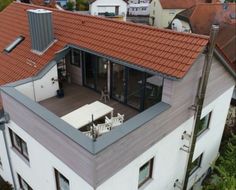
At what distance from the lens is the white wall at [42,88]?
490 inches

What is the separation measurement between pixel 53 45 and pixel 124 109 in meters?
5.44

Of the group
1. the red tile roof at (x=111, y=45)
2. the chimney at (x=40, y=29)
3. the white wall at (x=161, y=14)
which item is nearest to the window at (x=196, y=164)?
the red tile roof at (x=111, y=45)

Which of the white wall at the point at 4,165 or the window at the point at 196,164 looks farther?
the window at the point at 196,164

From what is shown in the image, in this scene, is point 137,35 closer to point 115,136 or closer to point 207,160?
point 115,136

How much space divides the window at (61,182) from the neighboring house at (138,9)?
65993 millimetres

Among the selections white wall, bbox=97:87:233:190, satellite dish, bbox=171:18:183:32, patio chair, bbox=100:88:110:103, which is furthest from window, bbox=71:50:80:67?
satellite dish, bbox=171:18:183:32

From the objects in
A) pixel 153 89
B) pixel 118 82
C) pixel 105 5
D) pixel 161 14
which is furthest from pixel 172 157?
pixel 161 14

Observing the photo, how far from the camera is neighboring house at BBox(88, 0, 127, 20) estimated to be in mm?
54375

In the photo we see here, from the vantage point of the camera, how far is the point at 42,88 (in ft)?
43.1

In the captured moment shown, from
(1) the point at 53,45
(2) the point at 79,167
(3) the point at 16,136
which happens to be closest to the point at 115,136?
(2) the point at 79,167

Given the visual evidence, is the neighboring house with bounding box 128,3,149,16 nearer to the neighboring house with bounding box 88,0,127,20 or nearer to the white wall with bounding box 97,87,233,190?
the neighboring house with bounding box 88,0,127,20

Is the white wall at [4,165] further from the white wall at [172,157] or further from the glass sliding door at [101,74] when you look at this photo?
the white wall at [172,157]

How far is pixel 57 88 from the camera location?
1389cm

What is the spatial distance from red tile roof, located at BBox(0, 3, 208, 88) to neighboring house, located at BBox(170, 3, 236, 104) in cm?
1725
